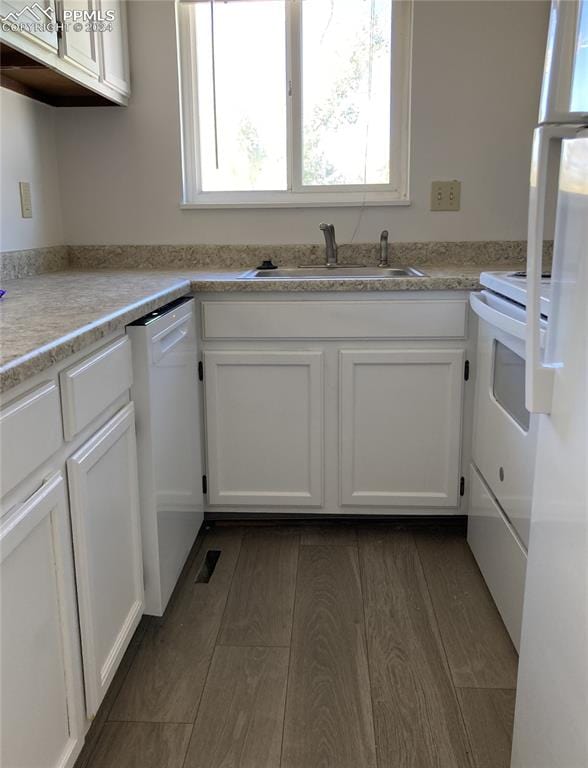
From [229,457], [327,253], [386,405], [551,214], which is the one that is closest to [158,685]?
[229,457]

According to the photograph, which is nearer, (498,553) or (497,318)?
(497,318)

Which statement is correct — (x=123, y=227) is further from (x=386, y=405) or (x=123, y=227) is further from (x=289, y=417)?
(x=386, y=405)

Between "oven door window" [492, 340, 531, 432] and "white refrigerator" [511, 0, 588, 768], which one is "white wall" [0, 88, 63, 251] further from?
"white refrigerator" [511, 0, 588, 768]

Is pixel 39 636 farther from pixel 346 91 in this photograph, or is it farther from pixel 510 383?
pixel 346 91

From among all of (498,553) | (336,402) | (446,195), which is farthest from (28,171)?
(498,553)

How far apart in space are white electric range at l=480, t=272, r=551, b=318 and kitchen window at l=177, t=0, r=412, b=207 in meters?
0.86

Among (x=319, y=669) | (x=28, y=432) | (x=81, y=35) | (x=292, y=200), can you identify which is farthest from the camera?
(x=292, y=200)

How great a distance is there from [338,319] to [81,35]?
116 cm

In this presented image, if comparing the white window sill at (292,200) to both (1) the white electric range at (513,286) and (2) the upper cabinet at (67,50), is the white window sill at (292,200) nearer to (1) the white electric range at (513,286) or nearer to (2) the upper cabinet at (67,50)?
(2) the upper cabinet at (67,50)

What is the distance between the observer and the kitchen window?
8.43 feet

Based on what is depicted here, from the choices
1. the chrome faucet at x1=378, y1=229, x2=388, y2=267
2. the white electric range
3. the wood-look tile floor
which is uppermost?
the chrome faucet at x1=378, y1=229, x2=388, y2=267

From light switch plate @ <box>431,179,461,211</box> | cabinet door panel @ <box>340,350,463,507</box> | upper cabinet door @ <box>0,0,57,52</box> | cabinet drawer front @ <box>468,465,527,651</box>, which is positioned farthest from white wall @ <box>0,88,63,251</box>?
cabinet drawer front @ <box>468,465,527,651</box>

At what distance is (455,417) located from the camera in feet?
7.24

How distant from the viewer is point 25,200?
2350 millimetres
